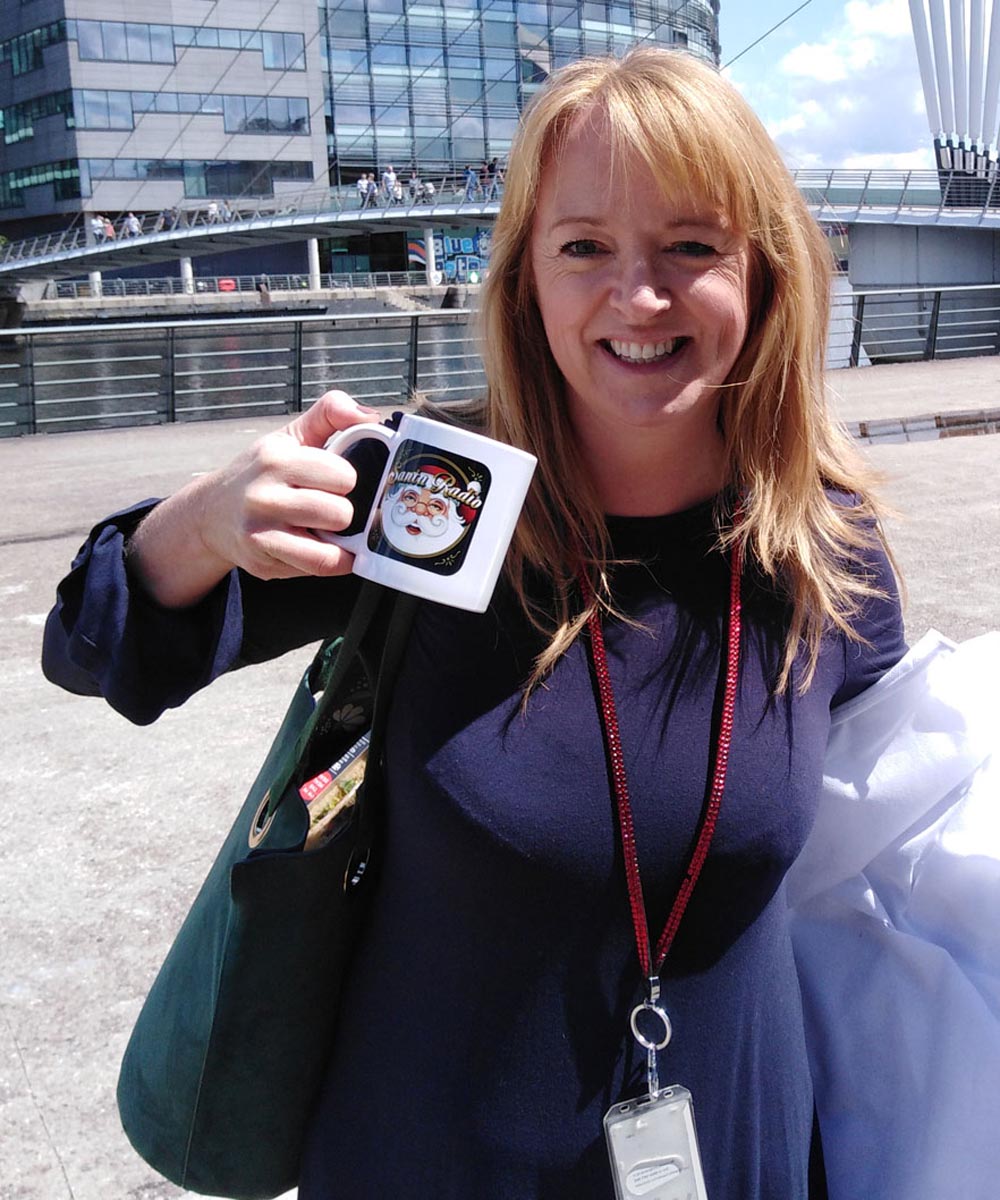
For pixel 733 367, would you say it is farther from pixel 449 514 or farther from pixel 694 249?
pixel 449 514

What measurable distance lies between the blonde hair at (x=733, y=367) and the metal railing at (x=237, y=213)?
5850 cm

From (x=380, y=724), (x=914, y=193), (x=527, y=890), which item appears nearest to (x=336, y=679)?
(x=380, y=724)

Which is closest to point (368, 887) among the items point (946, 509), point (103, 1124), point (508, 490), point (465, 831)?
point (465, 831)

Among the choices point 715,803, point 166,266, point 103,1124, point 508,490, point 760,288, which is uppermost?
point 166,266

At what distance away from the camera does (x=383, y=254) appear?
7069 centimetres

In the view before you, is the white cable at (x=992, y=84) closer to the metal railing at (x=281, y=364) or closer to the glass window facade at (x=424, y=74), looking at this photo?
the metal railing at (x=281, y=364)

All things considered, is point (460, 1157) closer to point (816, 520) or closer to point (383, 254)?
point (816, 520)

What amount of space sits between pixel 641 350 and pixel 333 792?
597mm

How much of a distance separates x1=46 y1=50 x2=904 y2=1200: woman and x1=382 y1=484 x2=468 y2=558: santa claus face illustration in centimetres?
6

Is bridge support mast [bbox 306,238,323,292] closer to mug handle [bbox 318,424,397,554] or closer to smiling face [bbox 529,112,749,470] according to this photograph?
smiling face [bbox 529,112,749,470]

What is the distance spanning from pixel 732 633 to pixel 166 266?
69.9m

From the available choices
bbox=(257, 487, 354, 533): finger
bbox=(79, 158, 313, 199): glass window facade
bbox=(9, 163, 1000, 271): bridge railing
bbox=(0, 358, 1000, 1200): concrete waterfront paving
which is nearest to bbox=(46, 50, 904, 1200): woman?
bbox=(257, 487, 354, 533): finger

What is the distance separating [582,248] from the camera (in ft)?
4.50

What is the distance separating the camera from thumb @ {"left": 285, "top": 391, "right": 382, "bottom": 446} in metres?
1.27
